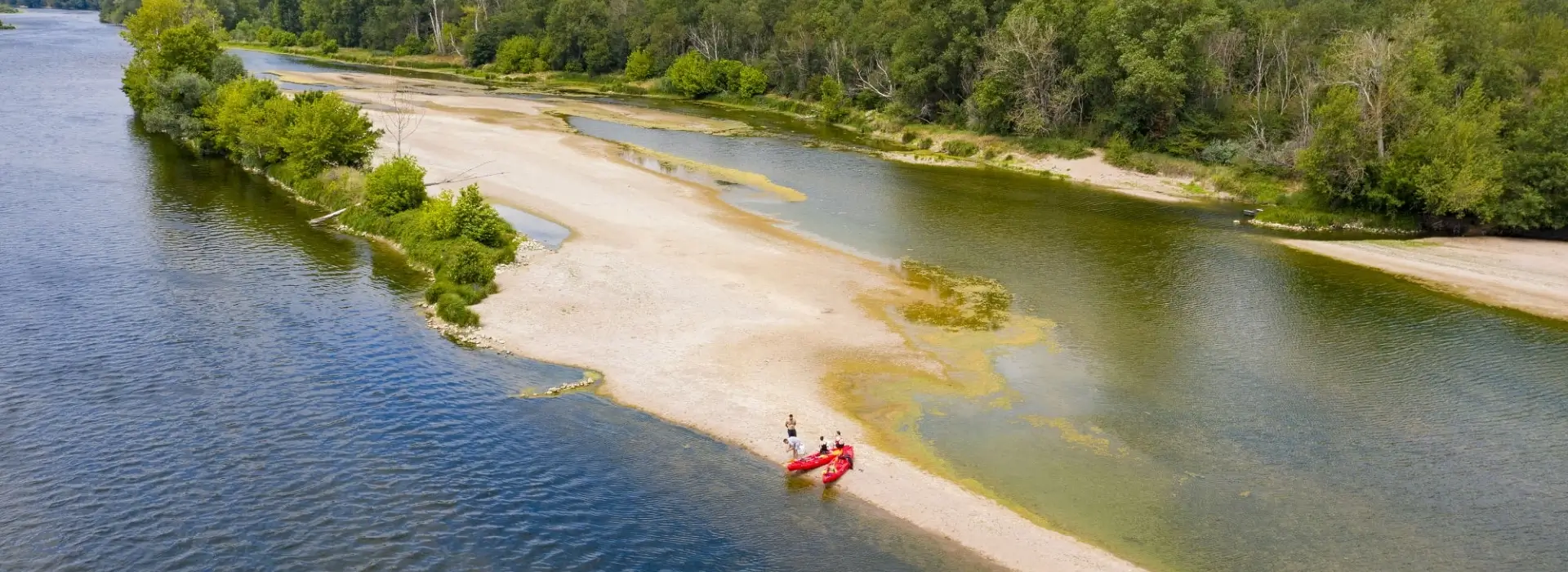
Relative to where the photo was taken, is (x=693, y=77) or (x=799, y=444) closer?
(x=799, y=444)

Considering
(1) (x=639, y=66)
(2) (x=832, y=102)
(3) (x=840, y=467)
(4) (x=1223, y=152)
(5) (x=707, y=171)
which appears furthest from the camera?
(1) (x=639, y=66)

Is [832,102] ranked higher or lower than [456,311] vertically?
higher

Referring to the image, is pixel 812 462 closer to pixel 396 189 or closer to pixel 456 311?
pixel 456 311

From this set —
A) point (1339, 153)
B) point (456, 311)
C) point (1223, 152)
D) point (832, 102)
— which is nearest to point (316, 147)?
point (456, 311)

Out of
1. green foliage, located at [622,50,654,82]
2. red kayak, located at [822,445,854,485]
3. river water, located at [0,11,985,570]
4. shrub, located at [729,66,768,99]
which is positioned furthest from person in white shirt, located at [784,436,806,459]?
green foliage, located at [622,50,654,82]

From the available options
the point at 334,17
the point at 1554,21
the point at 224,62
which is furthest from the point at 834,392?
the point at 334,17

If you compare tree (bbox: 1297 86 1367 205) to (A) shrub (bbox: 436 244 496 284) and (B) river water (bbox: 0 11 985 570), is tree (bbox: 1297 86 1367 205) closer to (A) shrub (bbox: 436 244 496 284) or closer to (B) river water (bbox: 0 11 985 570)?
(B) river water (bbox: 0 11 985 570)

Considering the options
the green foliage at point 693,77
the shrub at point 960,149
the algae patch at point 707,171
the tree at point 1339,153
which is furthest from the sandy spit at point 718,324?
the green foliage at point 693,77
